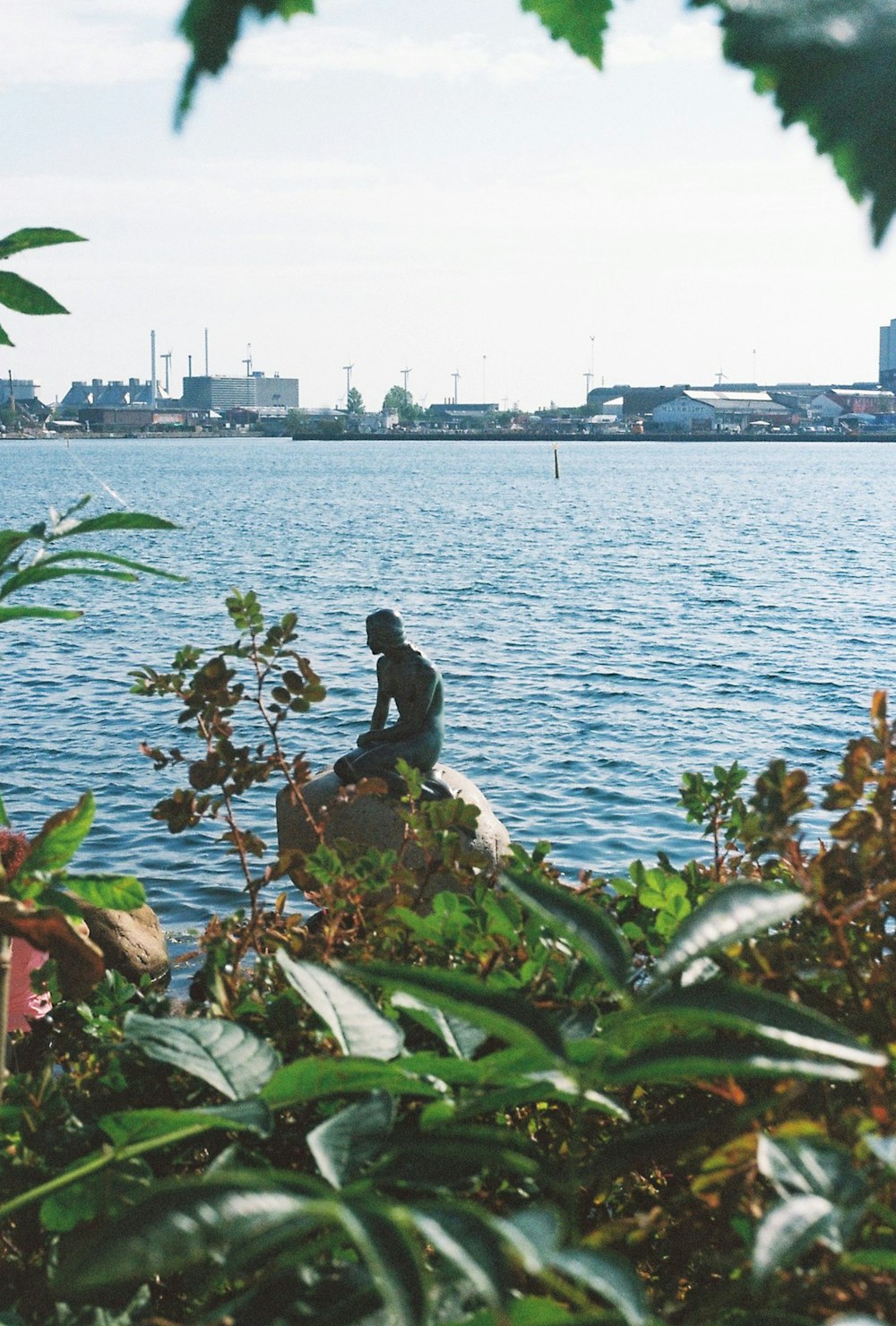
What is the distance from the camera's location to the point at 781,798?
1.54 m

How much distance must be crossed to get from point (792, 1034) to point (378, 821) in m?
8.35

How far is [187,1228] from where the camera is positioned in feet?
2.65

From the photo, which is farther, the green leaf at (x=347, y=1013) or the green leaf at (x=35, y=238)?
the green leaf at (x=35, y=238)

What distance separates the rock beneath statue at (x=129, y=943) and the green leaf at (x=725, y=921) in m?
8.94

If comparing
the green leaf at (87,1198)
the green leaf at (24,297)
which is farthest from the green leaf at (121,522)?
the green leaf at (87,1198)

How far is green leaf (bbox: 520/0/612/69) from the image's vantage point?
121 centimetres

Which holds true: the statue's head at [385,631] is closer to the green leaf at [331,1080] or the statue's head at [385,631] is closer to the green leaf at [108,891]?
the green leaf at [108,891]

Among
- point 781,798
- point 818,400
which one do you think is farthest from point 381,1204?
point 818,400

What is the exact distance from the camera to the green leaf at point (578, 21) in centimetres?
121

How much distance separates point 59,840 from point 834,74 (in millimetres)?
1040

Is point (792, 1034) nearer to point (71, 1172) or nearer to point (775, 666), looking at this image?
point (71, 1172)

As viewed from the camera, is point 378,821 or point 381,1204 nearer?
point 381,1204

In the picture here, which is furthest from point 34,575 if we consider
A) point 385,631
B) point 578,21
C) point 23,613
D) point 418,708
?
point 418,708

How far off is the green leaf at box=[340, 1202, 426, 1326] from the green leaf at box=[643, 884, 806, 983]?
0.27m
